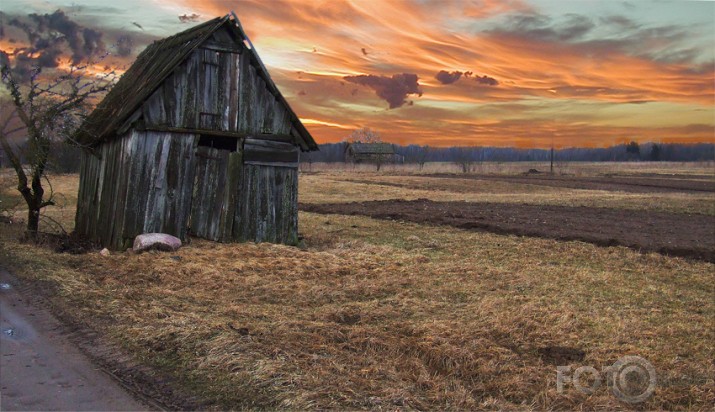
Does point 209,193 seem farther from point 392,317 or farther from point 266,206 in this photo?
point 392,317

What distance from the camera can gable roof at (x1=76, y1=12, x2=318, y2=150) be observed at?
48.1 ft

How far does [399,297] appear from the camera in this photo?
10.5 metres

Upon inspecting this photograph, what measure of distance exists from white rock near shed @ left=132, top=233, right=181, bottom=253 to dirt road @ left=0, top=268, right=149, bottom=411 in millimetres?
5375

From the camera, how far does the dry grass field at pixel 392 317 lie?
6.43 metres

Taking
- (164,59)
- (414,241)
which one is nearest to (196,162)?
(164,59)

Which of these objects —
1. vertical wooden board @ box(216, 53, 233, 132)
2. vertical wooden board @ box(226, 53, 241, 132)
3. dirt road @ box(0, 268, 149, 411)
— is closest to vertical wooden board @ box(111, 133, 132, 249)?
vertical wooden board @ box(216, 53, 233, 132)

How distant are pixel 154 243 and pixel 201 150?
9.41 ft

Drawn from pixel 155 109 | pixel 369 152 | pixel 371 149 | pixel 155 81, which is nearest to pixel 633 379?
pixel 155 109

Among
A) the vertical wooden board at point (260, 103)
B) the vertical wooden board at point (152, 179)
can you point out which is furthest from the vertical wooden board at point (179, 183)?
the vertical wooden board at point (260, 103)

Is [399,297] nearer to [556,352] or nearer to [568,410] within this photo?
[556,352]

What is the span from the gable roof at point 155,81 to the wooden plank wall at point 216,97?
23cm

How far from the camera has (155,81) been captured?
48.1 ft

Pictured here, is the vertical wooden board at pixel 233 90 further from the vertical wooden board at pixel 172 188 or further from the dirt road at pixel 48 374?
the dirt road at pixel 48 374

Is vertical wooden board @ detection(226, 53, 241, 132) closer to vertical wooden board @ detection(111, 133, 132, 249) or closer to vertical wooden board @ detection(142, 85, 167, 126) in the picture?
vertical wooden board @ detection(142, 85, 167, 126)
